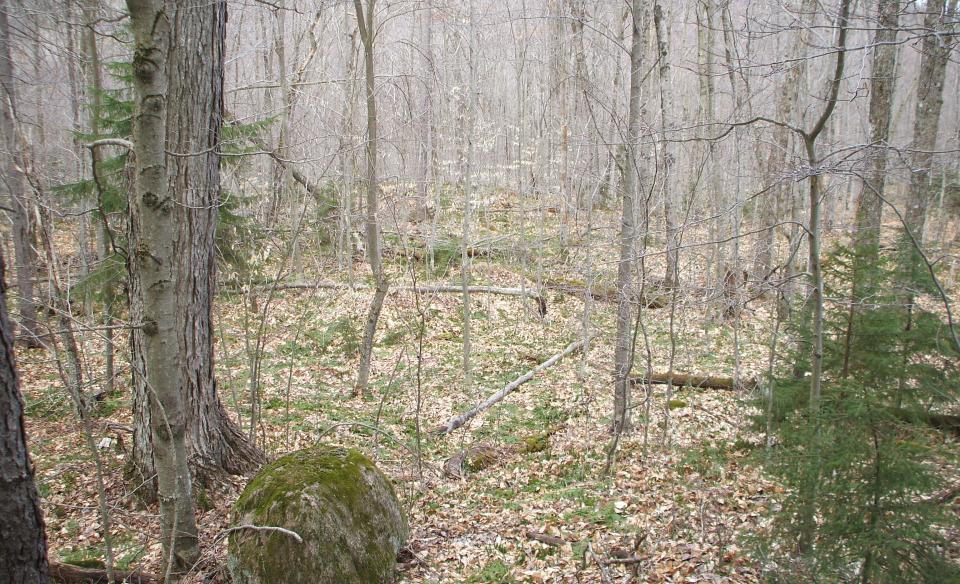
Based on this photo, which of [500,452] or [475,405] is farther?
[475,405]

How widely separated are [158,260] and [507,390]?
20.3 feet

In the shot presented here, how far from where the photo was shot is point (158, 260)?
2902 mm

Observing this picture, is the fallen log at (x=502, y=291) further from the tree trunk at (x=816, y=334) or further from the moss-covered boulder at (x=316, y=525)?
the tree trunk at (x=816, y=334)

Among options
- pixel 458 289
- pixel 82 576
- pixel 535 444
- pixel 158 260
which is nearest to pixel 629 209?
pixel 535 444

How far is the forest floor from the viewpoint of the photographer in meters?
4.30

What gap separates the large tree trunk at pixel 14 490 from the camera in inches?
83.4

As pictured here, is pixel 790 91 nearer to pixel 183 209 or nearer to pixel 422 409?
pixel 422 409

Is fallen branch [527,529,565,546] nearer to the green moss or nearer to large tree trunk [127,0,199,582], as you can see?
the green moss

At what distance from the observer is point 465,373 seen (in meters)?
9.02

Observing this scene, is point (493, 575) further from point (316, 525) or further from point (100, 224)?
point (100, 224)

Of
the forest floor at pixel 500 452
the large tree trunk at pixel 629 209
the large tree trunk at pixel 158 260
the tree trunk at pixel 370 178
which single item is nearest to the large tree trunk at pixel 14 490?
the large tree trunk at pixel 158 260

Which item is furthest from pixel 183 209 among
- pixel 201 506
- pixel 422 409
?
pixel 422 409

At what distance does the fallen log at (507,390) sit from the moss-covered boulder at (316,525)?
298cm

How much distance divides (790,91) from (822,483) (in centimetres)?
995
